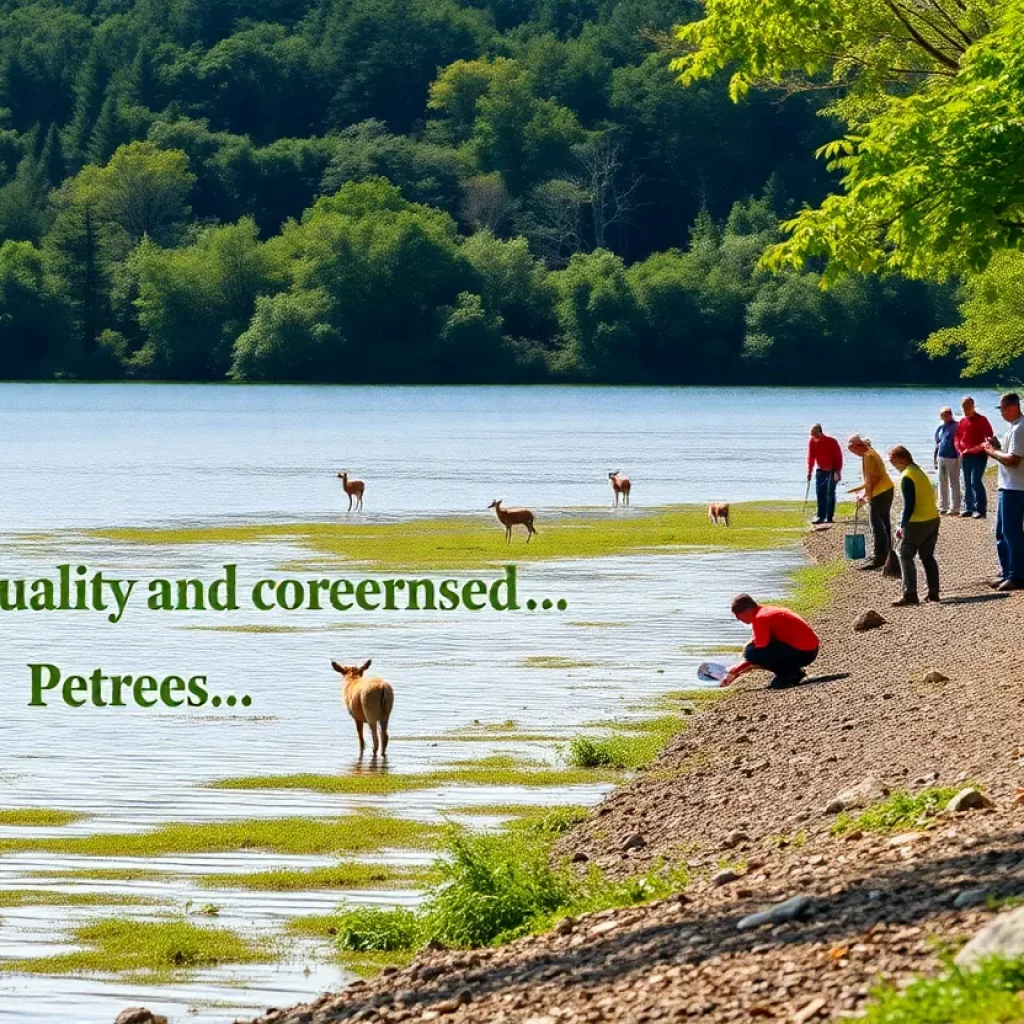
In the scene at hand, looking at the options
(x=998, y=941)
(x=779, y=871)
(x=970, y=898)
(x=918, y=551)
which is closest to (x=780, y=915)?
(x=970, y=898)

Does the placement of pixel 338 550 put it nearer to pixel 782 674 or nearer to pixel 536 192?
pixel 782 674

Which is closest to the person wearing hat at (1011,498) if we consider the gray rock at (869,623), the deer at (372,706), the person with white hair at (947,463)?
the gray rock at (869,623)

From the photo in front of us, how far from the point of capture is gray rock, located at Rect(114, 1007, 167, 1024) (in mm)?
9883

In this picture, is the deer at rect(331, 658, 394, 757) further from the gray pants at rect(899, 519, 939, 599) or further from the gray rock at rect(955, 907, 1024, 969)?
the gray rock at rect(955, 907, 1024, 969)

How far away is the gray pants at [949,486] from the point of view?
3584cm

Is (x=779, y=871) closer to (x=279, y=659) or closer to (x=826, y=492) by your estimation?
(x=279, y=659)

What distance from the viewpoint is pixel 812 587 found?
28.4m

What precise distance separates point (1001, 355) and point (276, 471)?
2151cm

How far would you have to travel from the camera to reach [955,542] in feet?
103

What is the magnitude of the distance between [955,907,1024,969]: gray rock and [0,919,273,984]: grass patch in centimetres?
488

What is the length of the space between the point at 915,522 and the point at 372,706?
27.2ft

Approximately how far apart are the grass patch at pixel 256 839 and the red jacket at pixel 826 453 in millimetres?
21782

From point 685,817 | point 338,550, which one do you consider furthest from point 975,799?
point 338,550

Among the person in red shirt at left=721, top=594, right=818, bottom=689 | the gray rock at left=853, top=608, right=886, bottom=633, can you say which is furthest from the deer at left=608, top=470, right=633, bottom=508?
the person in red shirt at left=721, top=594, right=818, bottom=689
